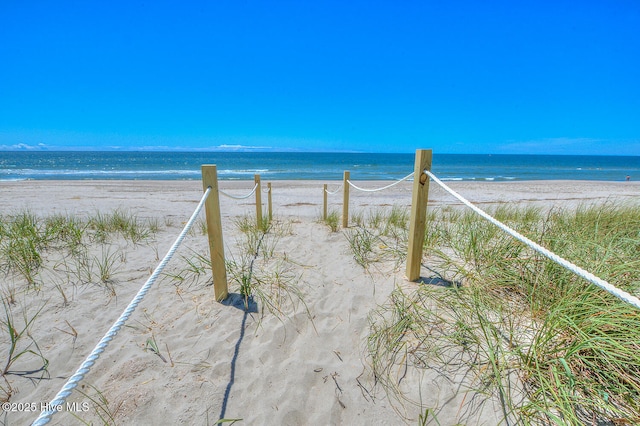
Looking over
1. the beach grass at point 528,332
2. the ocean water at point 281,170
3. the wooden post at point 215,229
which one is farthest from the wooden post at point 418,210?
the ocean water at point 281,170

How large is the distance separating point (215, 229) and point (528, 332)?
253 cm

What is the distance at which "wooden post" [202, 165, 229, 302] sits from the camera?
8.27 ft

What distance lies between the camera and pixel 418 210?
2.62 m

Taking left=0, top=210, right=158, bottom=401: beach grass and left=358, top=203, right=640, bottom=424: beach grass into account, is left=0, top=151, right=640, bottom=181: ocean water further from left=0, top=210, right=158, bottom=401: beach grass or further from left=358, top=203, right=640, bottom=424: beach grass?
left=358, top=203, right=640, bottom=424: beach grass

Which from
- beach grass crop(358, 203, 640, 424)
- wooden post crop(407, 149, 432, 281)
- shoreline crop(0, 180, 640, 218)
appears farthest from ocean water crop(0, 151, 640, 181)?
beach grass crop(358, 203, 640, 424)

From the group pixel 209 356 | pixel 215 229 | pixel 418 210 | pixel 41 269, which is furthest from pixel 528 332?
pixel 41 269

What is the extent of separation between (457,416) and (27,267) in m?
4.29

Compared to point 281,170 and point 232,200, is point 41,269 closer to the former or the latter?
point 232,200

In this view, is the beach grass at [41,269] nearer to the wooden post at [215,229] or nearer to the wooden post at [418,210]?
the wooden post at [215,229]

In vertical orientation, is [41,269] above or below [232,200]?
above

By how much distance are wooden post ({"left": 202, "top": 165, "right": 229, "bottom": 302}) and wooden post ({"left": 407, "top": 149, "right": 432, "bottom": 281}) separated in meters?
1.75

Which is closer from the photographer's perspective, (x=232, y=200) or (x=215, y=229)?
(x=215, y=229)

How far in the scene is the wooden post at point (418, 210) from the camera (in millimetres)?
2516

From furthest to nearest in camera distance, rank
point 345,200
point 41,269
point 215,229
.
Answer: point 345,200 < point 41,269 < point 215,229
